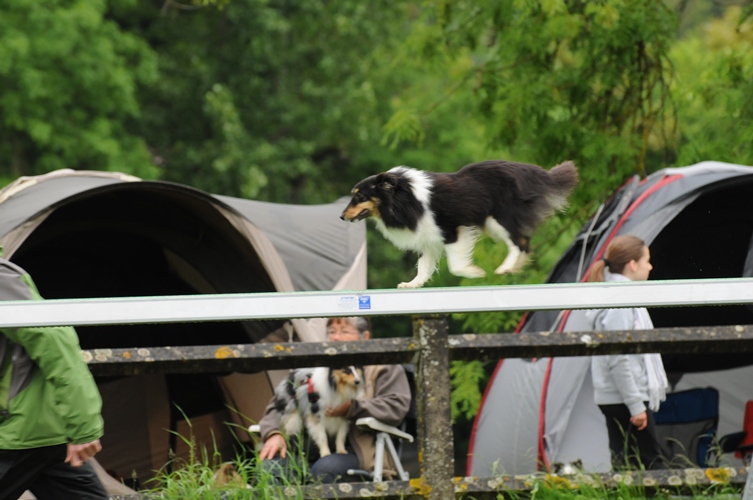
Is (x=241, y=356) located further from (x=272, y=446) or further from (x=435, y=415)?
(x=272, y=446)

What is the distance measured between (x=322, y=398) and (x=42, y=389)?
2.24 m

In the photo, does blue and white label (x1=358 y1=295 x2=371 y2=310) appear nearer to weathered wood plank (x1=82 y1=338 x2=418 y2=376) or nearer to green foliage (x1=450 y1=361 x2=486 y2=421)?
weathered wood plank (x1=82 y1=338 x2=418 y2=376)

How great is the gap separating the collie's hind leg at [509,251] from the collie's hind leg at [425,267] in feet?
0.70

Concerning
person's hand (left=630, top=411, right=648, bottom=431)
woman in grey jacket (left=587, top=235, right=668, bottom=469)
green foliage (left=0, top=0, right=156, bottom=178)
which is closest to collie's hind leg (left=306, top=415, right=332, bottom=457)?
woman in grey jacket (left=587, top=235, right=668, bottom=469)

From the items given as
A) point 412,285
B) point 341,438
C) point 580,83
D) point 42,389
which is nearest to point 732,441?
point 341,438

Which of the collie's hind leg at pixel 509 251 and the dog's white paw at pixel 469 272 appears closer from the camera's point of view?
the dog's white paw at pixel 469 272

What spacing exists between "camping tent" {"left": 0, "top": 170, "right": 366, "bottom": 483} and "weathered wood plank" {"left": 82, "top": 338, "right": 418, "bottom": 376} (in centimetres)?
254

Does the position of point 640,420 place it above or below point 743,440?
above

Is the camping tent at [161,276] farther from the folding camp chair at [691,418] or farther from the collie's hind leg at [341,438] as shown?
the folding camp chair at [691,418]

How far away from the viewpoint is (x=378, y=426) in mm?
5297

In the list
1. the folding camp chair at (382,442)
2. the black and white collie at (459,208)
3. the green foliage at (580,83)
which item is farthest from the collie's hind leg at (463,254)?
the green foliage at (580,83)

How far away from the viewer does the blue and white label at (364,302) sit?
3236mm

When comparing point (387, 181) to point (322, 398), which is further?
point (322, 398)

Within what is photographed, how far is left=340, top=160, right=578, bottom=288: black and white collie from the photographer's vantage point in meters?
3.48
